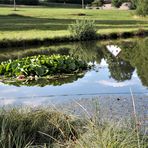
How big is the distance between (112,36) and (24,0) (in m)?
59.6

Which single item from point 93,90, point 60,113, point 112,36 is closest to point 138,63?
point 93,90

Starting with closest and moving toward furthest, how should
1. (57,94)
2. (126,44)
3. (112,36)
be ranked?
1. (57,94)
2. (126,44)
3. (112,36)

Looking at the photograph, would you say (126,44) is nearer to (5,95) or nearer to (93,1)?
(5,95)

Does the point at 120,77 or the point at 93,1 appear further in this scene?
the point at 93,1

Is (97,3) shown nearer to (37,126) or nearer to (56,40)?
(56,40)

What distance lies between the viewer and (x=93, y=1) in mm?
98312

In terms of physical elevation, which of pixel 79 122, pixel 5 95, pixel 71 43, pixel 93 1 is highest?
pixel 79 122

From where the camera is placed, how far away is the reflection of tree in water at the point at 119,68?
771 inches

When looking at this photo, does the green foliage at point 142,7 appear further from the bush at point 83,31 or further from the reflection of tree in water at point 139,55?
the bush at point 83,31

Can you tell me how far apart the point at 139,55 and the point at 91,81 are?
8871mm

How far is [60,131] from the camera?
342 inches

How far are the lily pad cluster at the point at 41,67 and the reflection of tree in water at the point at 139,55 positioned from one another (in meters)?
2.84

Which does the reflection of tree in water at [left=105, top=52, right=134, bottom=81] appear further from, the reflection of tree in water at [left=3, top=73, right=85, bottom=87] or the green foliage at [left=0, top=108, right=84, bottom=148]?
the green foliage at [left=0, top=108, right=84, bottom=148]

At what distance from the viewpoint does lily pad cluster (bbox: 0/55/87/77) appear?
19.0 metres
